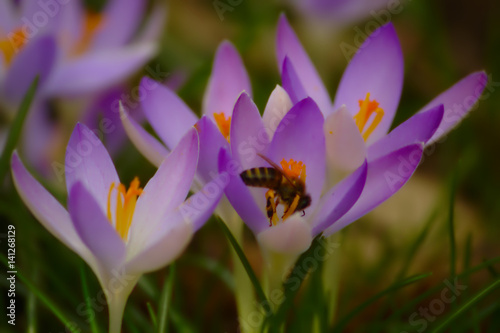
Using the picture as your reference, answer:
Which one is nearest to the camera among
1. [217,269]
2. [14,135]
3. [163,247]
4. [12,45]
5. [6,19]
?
[163,247]

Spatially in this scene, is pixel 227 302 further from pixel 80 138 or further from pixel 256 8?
pixel 256 8

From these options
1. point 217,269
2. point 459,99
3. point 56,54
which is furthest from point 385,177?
point 56,54

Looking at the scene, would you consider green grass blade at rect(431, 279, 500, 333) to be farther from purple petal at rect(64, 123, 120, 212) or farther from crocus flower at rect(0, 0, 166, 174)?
crocus flower at rect(0, 0, 166, 174)

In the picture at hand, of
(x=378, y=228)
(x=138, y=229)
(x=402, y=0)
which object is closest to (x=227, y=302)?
(x=378, y=228)

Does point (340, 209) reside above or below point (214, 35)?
below

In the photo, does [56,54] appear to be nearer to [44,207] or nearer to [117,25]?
[117,25]

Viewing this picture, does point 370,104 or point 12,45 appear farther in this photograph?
point 12,45

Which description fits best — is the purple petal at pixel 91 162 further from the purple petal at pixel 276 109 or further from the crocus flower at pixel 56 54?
the crocus flower at pixel 56 54
